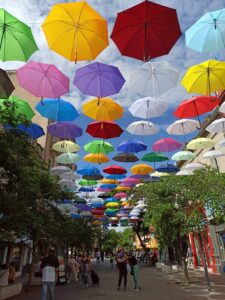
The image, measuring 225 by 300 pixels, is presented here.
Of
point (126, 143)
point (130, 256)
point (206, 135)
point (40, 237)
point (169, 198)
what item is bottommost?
point (130, 256)

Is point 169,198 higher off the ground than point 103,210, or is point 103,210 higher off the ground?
point 103,210

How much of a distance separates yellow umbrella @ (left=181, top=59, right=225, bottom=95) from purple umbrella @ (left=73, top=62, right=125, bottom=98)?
223 cm

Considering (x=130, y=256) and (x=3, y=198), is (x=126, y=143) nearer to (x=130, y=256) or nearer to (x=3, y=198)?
(x=130, y=256)

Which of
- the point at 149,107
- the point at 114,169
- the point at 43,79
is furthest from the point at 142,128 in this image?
the point at 43,79

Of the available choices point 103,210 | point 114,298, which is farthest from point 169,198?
point 103,210

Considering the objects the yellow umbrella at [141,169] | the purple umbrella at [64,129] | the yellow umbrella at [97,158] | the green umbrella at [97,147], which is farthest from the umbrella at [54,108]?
the yellow umbrella at [141,169]

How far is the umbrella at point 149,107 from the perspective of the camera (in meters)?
12.4

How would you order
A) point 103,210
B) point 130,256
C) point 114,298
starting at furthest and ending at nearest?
point 103,210, point 130,256, point 114,298

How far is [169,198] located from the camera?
640 inches

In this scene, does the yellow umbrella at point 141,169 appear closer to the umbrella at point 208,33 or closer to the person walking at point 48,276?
the person walking at point 48,276

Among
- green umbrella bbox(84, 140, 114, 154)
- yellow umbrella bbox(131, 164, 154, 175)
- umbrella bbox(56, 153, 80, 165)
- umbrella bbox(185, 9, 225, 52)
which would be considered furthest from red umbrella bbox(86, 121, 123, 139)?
yellow umbrella bbox(131, 164, 154, 175)

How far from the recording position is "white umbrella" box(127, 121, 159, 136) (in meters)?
14.6

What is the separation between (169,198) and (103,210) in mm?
18264

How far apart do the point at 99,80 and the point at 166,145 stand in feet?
24.2
